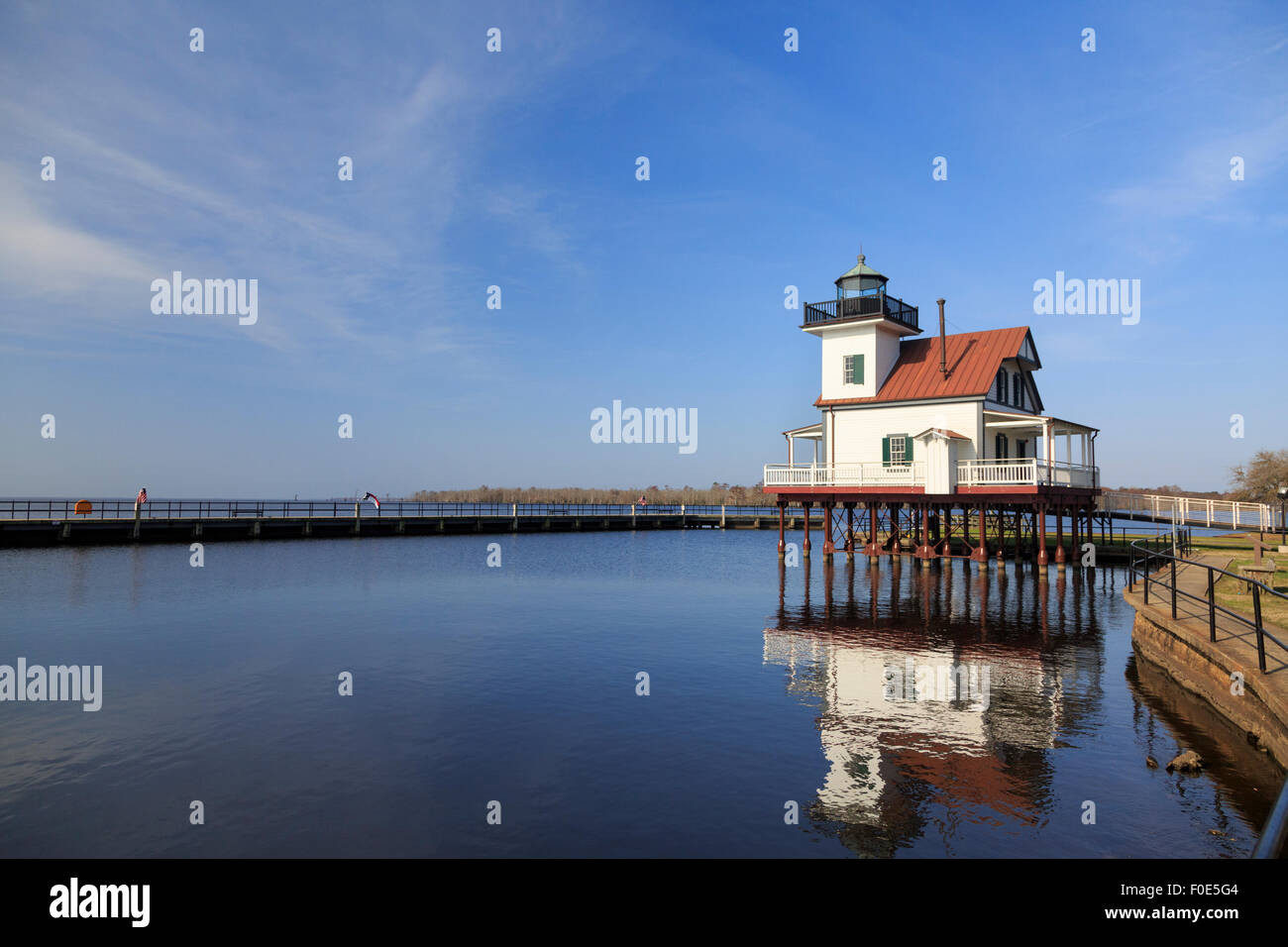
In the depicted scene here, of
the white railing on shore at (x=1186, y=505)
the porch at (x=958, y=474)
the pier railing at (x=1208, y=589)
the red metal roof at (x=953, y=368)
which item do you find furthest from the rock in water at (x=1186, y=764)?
the white railing on shore at (x=1186, y=505)

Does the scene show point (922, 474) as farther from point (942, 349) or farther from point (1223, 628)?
point (1223, 628)

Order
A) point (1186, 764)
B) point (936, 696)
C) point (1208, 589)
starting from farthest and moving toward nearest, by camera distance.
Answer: point (936, 696), point (1208, 589), point (1186, 764)

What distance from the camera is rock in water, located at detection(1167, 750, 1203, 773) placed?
8719 millimetres

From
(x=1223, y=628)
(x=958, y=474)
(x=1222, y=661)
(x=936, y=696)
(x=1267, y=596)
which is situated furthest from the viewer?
(x=958, y=474)

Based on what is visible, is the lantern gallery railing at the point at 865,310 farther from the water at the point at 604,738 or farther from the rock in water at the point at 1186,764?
the rock in water at the point at 1186,764

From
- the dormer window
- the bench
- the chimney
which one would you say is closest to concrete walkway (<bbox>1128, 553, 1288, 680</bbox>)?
the bench

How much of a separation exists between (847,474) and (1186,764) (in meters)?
25.0

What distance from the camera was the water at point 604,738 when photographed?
23.6ft

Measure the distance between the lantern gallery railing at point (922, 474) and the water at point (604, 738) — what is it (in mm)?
7944

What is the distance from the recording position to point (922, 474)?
3139 centimetres

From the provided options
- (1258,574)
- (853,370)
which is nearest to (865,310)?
(853,370)

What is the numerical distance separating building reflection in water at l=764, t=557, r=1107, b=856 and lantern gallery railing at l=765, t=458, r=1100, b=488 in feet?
18.0

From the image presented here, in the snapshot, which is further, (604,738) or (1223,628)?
(1223,628)
